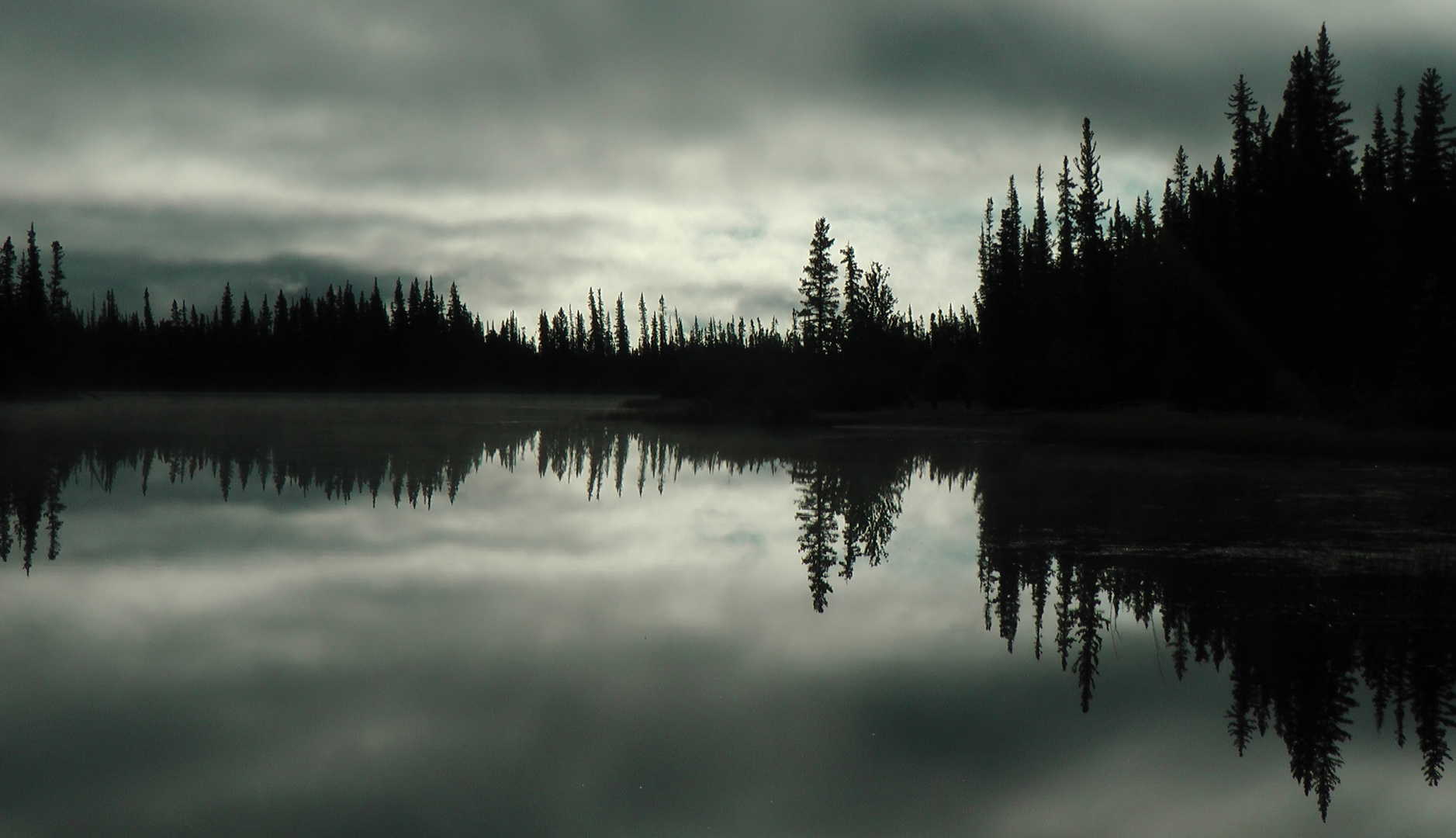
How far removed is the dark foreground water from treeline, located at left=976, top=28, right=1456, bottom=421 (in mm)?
23659

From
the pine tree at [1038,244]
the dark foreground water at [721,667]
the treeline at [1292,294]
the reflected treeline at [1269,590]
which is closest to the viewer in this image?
the dark foreground water at [721,667]

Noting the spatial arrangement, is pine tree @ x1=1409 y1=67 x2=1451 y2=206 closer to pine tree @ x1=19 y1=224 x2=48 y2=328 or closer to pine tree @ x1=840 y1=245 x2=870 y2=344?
pine tree @ x1=840 y1=245 x2=870 y2=344

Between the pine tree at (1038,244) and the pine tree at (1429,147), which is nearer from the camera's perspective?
the pine tree at (1429,147)

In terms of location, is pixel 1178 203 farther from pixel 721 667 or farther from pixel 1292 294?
pixel 721 667

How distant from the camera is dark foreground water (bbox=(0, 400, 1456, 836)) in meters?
5.89

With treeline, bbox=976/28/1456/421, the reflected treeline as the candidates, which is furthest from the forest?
the reflected treeline

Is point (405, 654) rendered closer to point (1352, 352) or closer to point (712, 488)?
point (712, 488)

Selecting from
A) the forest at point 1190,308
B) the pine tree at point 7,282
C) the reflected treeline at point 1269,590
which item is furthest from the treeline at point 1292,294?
the pine tree at point 7,282

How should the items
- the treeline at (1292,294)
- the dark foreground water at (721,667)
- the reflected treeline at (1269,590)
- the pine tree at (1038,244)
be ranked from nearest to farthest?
the dark foreground water at (721,667)
the reflected treeline at (1269,590)
the treeline at (1292,294)
the pine tree at (1038,244)

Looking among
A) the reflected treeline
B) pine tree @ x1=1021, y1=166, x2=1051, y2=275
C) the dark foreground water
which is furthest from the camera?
pine tree @ x1=1021, y1=166, x2=1051, y2=275

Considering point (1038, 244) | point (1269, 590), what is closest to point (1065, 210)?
point (1038, 244)

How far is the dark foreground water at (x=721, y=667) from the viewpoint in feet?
19.3

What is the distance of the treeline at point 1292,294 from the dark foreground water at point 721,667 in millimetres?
23659

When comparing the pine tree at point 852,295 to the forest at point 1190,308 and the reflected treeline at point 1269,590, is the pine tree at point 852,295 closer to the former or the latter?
the forest at point 1190,308
